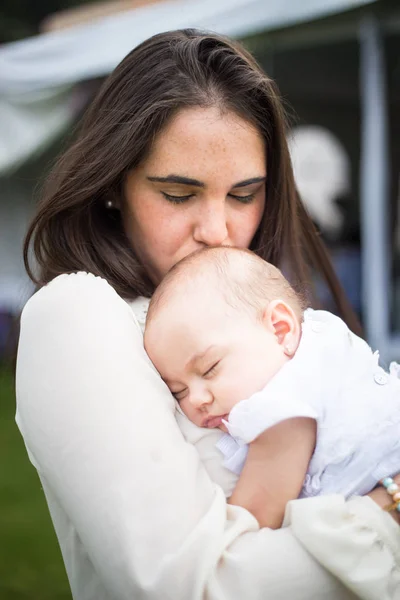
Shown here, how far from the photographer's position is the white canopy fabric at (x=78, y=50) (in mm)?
5973

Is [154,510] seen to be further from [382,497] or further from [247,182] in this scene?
[247,182]

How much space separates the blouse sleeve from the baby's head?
136 millimetres

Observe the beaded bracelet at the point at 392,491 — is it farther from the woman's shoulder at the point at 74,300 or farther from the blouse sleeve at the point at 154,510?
the woman's shoulder at the point at 74,300

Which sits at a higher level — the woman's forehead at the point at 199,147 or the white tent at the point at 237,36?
the woman's forehead at the point at 199,147

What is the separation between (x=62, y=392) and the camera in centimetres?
138

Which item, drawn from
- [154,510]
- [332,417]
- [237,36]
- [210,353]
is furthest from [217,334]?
[237,36]

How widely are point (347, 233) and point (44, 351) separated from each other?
21.1ft

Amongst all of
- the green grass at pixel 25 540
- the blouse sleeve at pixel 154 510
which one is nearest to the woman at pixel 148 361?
the blouse sleeve at pixel 154 510

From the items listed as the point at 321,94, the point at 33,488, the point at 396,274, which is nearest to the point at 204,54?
the point at 33,488

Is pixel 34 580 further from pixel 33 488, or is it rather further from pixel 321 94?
pixel 321 94

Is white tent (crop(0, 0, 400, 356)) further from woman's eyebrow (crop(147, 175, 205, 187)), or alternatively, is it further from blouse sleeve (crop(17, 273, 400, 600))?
blouse sleeve (crop(17, 273, 400, 600))

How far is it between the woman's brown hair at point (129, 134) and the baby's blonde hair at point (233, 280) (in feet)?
0.72

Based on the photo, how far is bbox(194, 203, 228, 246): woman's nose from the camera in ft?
5.87

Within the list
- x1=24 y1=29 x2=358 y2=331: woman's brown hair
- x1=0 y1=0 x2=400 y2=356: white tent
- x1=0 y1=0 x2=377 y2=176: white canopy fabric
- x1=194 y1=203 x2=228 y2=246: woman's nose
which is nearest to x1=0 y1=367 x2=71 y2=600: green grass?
x1=24 y1=29 x2=358 y2=331: woman's brown hair
